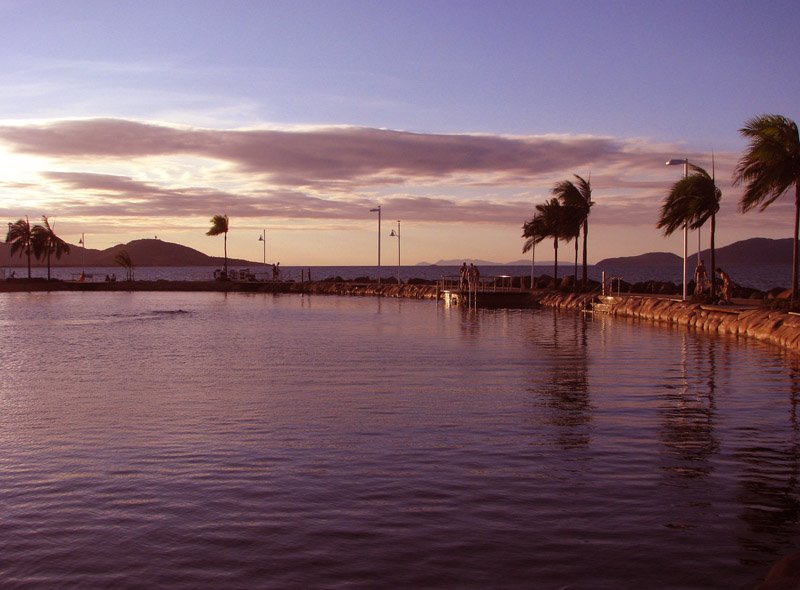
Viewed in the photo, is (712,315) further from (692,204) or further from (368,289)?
(368,289)

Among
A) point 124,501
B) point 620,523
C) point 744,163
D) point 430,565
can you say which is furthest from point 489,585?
point 744,163

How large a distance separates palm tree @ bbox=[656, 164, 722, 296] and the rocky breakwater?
220 cm

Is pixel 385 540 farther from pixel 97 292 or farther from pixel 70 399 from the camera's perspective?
pixel 97 292

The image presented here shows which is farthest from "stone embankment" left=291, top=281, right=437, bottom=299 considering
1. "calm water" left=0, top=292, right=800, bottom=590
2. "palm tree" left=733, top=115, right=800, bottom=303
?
"calm water" left=0, top=292, right=800, bottom=590

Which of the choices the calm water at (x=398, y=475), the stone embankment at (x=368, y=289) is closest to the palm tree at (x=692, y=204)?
the calm water at (x=398, y=475)

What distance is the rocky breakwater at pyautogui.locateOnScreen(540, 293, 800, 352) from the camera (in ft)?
90.9

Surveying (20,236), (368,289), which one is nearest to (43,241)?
(20,236)

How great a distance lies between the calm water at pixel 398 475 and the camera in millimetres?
7352

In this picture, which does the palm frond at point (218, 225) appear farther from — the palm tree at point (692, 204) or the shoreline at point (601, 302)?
the palm tree at point (692, 204)

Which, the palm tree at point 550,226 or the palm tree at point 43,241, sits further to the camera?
the palm tree at point 43,241

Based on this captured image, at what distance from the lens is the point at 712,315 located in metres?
35.2

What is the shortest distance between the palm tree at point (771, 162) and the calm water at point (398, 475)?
8988 millimetres

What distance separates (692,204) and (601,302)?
13.7 meters

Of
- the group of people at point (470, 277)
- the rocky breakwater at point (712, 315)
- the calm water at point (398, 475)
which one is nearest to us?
the calm water at point (398, 475)
